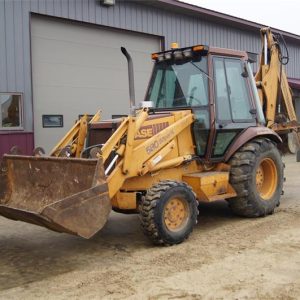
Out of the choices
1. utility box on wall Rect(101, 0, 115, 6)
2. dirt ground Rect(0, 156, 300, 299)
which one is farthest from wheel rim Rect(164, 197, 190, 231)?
utility box on wall Rect(101, 0, 115, 6)

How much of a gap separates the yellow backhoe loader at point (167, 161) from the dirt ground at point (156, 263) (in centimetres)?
41

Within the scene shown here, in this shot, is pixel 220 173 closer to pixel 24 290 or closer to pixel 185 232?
pixel 185 232

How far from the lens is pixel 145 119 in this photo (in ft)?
20.7

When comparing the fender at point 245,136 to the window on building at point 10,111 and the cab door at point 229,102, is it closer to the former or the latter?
the cab door at point 229,102

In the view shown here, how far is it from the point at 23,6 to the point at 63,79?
192cm

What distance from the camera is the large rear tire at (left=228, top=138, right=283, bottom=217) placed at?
7.05 meters

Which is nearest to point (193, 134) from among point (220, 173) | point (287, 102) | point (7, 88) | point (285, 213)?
point (220, 173)

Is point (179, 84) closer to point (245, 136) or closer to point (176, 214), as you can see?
point (245, 136)

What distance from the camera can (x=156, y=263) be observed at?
17.2ft

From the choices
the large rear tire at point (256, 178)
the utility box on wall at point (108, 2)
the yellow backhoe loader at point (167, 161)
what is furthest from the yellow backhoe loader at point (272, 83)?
the utility box on wall at point (108, 2)

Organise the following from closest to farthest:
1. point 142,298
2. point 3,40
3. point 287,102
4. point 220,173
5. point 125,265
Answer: point 142,298 < point 125,265 < point 220,173 < point 287,102 < point 3,40

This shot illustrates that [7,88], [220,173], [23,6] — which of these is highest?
[23,6]

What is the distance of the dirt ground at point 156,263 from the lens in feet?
14.5

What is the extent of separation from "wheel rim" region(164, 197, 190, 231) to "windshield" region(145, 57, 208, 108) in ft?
5.39
